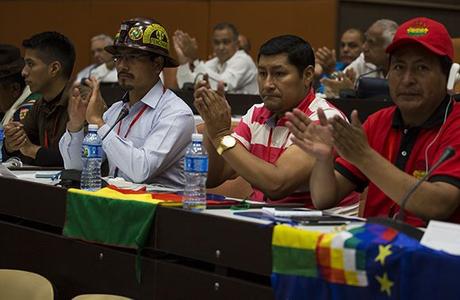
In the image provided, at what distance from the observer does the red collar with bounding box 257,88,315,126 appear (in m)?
4.07

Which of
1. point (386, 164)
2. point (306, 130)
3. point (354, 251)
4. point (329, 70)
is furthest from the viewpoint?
point (329, 70)

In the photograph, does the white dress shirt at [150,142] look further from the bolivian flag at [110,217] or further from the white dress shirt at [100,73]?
the white dress shirt at [100,73]

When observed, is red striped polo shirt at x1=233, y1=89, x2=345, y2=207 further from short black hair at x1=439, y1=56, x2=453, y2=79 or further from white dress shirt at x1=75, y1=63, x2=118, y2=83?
white dress shirt at x1=75, y1=63, x2=118, y2=83

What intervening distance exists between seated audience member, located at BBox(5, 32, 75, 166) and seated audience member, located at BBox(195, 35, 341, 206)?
1445 mm

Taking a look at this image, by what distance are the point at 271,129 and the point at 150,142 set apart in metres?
0.64

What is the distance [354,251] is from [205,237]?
0.76 meters

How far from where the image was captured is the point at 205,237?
10.7ft

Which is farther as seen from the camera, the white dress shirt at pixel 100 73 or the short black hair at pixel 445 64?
the white dress shirt at pixel 100 73

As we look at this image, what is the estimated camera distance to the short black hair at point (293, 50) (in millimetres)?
4102

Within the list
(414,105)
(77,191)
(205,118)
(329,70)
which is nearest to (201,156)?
(205,118)

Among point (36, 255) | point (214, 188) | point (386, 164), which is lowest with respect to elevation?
point (36, 255)

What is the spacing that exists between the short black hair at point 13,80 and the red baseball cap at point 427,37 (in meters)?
3.60

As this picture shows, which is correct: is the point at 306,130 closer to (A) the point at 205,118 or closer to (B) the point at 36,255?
(A) the point at 205,118

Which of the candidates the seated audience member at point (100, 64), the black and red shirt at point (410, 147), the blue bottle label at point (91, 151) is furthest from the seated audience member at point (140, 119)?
the seated audience member at point (100, 64)
